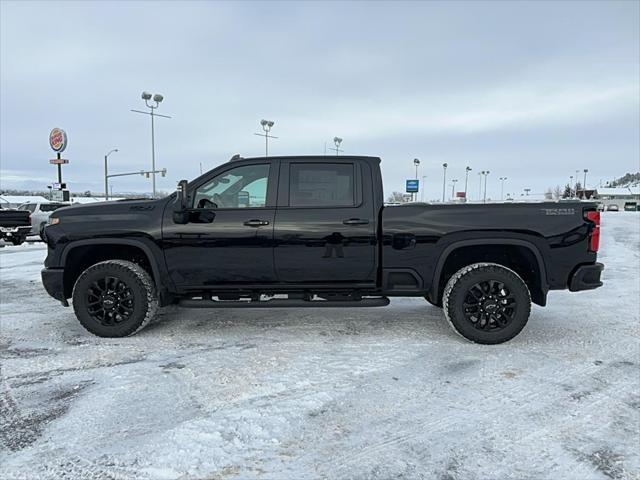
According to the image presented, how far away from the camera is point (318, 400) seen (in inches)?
129

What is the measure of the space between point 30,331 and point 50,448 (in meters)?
2.88

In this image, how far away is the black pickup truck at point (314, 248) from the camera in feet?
14.8

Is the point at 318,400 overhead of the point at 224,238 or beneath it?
beneath

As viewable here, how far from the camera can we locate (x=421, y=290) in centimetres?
470

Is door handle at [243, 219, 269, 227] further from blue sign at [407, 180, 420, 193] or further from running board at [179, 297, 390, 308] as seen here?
blue sign at [407, 180, 420, 193]

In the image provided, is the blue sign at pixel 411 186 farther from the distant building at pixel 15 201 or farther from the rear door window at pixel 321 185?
Answer: the rear door window at pixel 321 185

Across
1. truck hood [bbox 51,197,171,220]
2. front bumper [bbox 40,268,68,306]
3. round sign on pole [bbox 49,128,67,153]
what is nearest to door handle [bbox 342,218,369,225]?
truck hood [bbox 51,197,171,220]

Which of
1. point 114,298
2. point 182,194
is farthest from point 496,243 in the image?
point 114,298

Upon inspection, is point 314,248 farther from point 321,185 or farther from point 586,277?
point 586,277

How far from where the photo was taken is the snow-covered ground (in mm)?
2549

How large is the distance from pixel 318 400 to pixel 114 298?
269 cm

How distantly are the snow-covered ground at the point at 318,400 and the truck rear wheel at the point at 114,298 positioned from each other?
172 mm

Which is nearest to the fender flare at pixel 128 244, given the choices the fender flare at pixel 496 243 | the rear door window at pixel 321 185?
the rear door window at pixel 321 185

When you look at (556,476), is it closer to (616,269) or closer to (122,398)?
(122,398)
